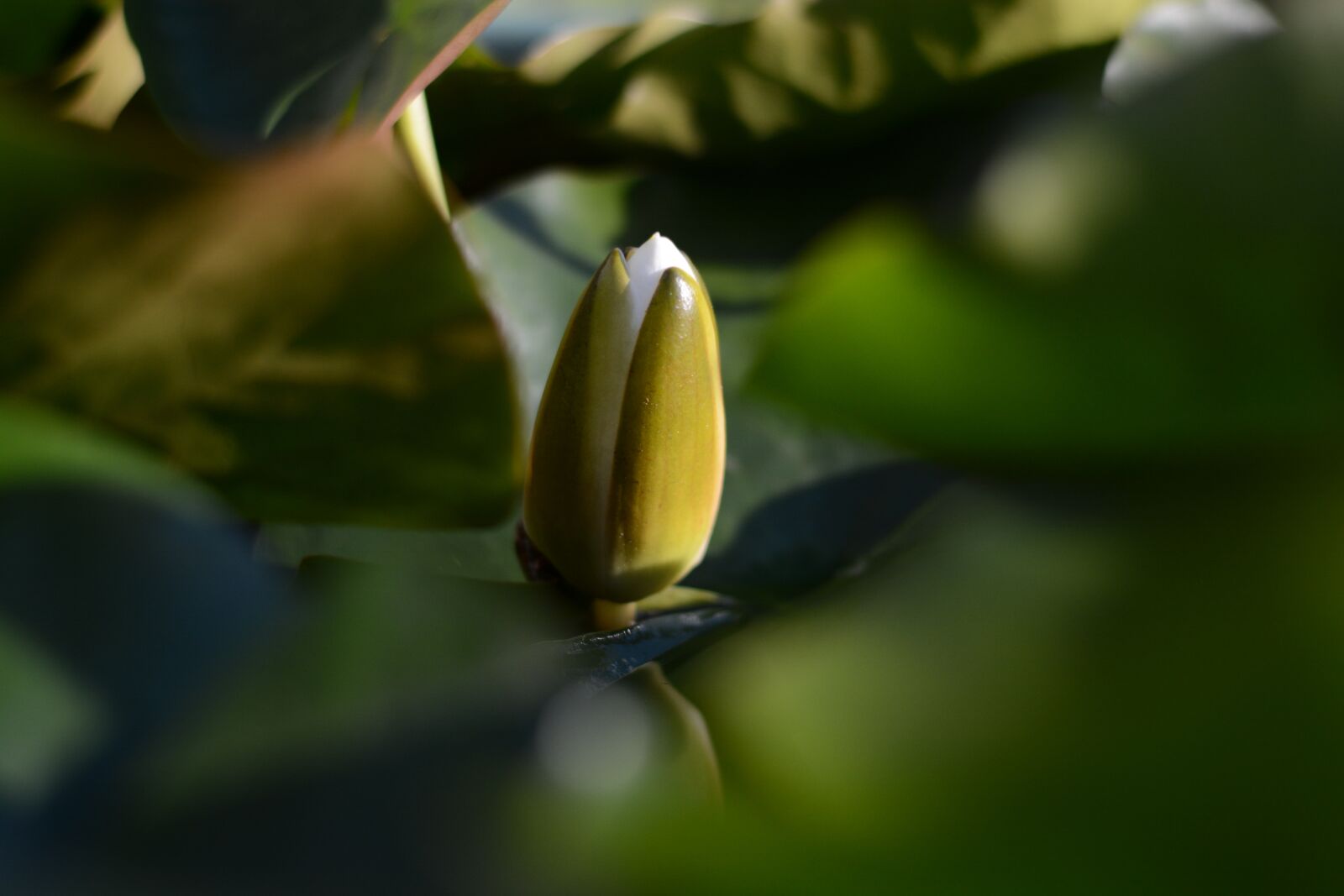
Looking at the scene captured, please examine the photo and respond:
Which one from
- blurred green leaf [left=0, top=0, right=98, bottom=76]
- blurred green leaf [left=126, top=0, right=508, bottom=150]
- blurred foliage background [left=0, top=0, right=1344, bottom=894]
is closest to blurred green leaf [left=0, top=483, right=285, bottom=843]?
blurred foliage background [left=0, top=0, right=1344, bottom=894]

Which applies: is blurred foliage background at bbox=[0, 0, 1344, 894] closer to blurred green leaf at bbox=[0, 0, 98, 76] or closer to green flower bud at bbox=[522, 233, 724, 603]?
green flower bud at bbox=[522, 233, 724, 603]

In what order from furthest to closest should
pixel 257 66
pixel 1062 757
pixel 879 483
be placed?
1. pixel 879 483
2. pixel 257 66
3. pixel 1062 757

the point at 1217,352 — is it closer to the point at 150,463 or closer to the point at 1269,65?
the point at 1269,65

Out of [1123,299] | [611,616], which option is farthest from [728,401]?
[1123,299]

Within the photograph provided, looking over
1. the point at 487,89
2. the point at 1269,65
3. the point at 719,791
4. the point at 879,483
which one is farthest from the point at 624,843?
the point at 487,89

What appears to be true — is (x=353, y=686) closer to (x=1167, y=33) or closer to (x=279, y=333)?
(x=279, y=333)

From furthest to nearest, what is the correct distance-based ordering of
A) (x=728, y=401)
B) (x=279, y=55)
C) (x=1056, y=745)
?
(x=728, y=401), (x=279, y=55), (x=1056, y=745)
